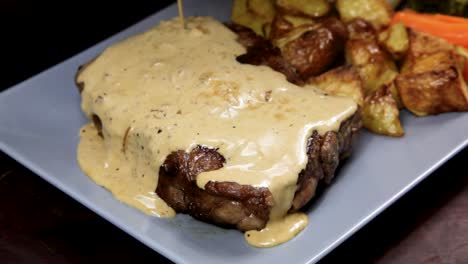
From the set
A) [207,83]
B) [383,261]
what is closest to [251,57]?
[207,83]

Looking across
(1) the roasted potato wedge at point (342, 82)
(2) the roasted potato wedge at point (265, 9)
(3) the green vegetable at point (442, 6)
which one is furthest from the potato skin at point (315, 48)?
(3) the green vegetable at point (442, 6)

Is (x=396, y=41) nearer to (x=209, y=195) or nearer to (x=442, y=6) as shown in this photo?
(x=442, y=6)

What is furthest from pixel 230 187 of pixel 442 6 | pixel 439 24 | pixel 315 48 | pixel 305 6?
pixel 442 6

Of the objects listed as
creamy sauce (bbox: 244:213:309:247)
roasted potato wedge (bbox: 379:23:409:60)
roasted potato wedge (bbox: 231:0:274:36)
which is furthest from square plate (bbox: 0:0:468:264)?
roasted potato wedge (bbox: 231:0:274:36)

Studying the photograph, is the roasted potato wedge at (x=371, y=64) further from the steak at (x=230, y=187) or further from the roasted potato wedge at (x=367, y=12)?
the steak at (x=230, y=187)

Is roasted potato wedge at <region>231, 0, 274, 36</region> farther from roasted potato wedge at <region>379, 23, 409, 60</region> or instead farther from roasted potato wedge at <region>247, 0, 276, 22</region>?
roasted potato wedge at <region>379, 23, 409, 60</region>
